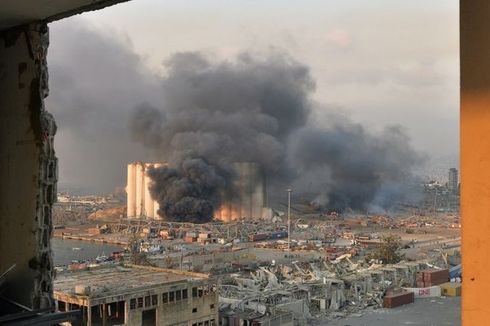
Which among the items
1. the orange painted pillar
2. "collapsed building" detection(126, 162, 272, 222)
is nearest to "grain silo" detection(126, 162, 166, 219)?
"collapsed building" detection(126, 162, 272, 222)

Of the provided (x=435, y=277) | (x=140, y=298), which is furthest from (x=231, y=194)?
(x=140, y=298)

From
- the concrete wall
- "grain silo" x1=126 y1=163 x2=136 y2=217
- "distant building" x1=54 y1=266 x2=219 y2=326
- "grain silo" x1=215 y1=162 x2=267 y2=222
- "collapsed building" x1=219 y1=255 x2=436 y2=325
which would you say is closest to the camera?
the concrete wall

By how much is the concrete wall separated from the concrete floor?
10.7m

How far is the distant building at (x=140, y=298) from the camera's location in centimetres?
972

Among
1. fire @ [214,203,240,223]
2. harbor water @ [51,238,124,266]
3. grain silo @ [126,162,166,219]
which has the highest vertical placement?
grain silo @ [126,162,166,219]

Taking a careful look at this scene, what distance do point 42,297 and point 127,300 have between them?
8.42 meters

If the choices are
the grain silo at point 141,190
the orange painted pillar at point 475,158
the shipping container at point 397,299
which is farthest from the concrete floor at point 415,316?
the grain silo at point 141,190

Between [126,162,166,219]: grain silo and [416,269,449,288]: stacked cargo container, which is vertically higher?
[126,162,166,219]: grain silo

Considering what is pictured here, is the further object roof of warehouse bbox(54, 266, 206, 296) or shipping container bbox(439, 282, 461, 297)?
shipping container bbox(439, 282, 461, 297)

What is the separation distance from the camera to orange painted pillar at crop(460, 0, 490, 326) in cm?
78

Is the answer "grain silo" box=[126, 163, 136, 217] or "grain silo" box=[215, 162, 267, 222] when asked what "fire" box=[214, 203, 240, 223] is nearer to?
"grain silo" box=[215, 162, 267, 222]

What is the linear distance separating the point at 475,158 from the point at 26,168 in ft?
4.57

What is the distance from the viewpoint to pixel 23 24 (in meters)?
1.77

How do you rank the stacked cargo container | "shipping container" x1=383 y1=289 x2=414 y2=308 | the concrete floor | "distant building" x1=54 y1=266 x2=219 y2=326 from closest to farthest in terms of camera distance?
"distant building" x1=54 y1=266 x2=219 y2=326, the concrete floor, "shipping container" x1=383 y1=289 x2=414 y2=308, the stacked cargo container
